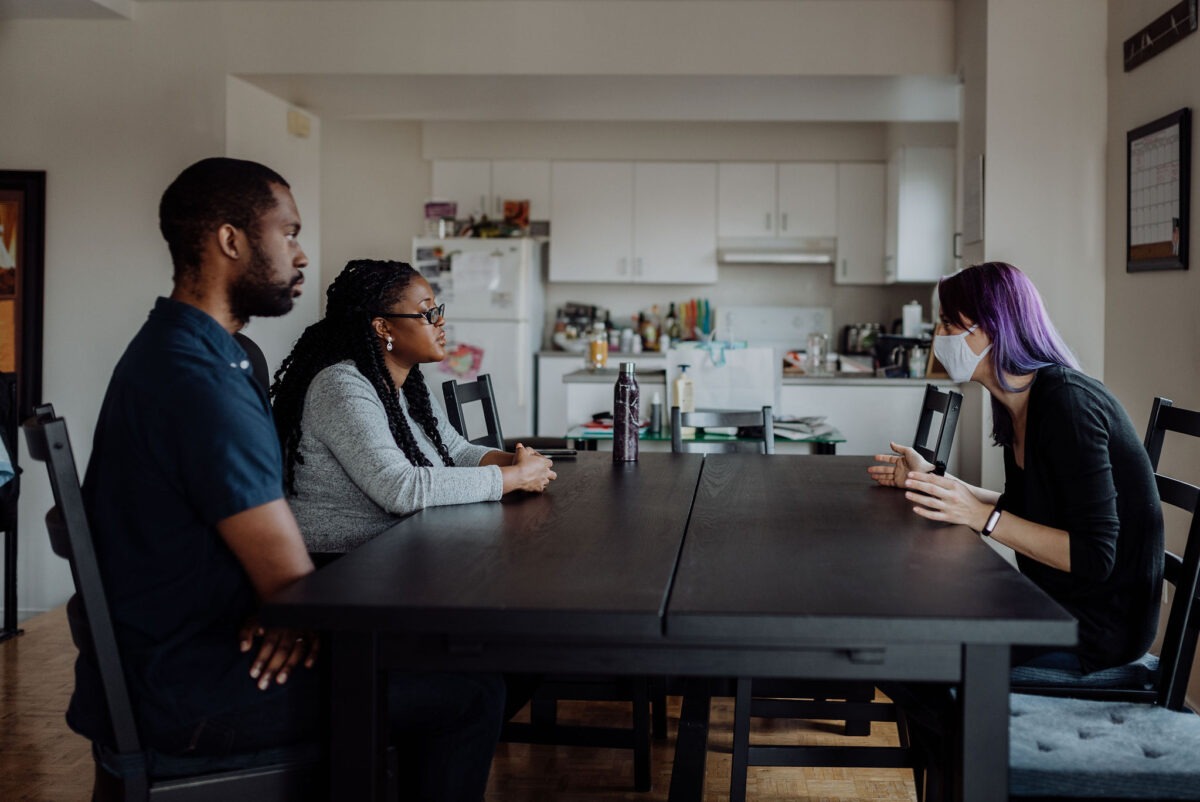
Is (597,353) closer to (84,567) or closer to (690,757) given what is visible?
(690,757)

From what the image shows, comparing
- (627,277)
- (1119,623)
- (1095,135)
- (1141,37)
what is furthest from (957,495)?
(627,277)

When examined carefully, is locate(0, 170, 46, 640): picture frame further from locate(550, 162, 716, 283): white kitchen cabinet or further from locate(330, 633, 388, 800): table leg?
locate(330, 633, 388, 800): table leg

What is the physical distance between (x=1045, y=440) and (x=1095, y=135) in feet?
9.22

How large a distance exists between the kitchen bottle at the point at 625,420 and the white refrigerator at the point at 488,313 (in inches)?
151

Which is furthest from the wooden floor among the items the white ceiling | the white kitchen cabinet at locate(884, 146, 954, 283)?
the white kitchen cabinet at locate(884, 146, 954, 283)

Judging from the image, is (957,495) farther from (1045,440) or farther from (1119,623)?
(1119,623)

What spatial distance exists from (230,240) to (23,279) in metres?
3.68

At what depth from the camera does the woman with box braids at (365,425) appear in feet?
6.64

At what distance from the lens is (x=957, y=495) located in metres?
1.95

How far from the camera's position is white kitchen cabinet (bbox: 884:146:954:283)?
6.64m

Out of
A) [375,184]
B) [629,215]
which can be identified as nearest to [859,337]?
[629,215]

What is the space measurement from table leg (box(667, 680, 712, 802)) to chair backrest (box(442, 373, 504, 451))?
1.29 meters

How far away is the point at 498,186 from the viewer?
7.38 meters

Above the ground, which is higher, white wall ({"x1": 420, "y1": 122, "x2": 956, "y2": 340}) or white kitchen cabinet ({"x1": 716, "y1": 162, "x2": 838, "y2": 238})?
white wall ({"x1": 420, "y1": 122, "x2": 956, "y2": 340})
